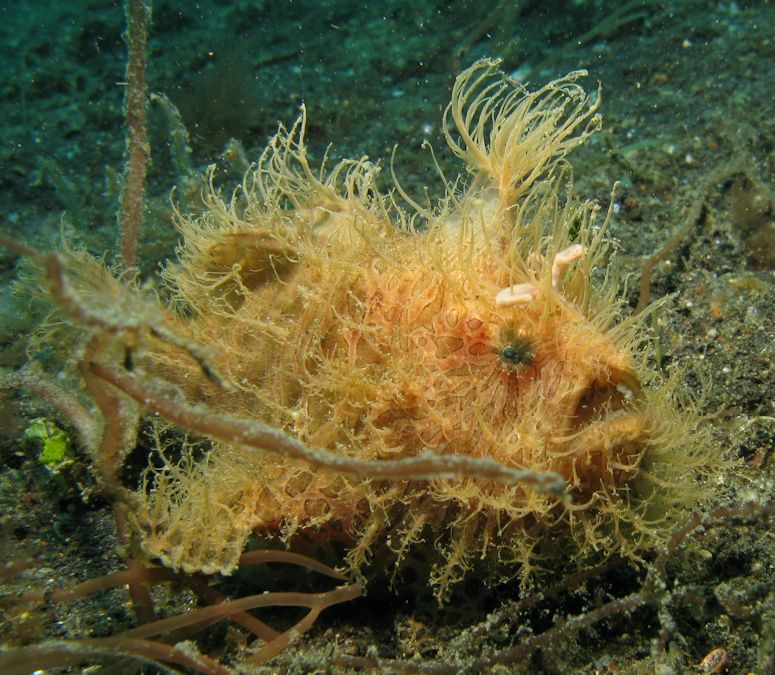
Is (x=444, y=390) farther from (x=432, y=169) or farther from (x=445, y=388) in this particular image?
(x=432, y=169)

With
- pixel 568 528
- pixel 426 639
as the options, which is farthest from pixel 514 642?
pixel 568 528

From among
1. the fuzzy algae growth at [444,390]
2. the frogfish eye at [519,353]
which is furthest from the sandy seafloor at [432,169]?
the frogfish eye at [519,353]

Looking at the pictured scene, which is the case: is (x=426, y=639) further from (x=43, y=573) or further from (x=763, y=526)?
(x=43, y=573)

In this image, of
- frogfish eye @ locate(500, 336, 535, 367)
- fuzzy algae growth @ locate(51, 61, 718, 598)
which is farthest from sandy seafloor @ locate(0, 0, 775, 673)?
frogfish eye @ locate(500, 336, 535, 367)

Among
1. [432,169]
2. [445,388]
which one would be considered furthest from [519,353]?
[432,169]

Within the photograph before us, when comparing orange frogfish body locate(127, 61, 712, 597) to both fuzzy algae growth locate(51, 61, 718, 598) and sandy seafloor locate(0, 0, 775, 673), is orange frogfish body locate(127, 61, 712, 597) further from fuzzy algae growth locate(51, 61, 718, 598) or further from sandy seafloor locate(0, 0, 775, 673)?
sandy seafloor locate(0, 0, 775, 673)

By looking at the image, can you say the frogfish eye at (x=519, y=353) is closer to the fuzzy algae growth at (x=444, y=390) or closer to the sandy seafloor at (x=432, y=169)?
the fuzzy algae growth at (x=444, y=390)
